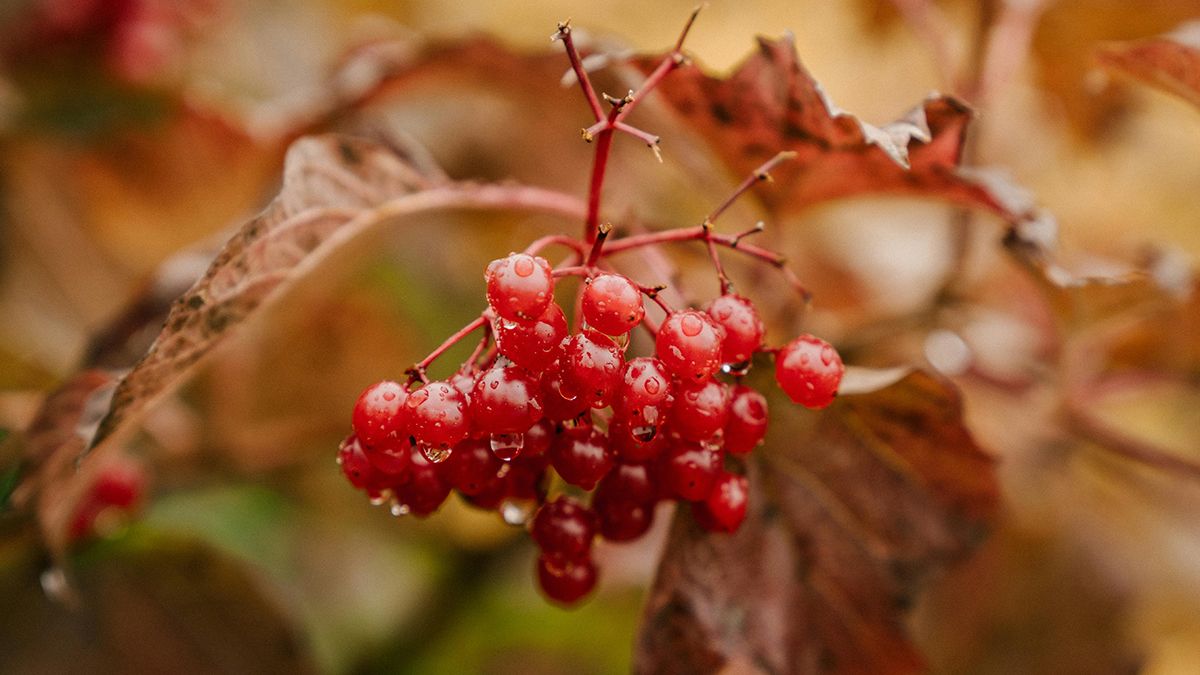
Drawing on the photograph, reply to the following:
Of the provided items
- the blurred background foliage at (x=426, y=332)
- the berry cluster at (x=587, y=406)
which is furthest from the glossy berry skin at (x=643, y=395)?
the blurred background foliage at (x=426, y=332)

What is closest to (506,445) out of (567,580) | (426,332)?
(567,580)

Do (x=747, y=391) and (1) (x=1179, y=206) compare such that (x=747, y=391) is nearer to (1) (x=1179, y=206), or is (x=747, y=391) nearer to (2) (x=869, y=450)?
(2) (x=869, y=450)

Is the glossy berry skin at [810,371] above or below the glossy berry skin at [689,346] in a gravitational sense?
below

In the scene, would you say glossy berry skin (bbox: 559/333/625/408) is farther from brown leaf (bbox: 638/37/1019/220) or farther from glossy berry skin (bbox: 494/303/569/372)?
brown leaf (bbox: 638/37/1019/220)

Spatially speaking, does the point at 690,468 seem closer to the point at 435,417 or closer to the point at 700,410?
the point at 700,410

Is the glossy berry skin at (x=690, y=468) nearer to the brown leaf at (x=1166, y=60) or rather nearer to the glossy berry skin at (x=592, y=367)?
the glossy berry skin at (x=592, y=367)

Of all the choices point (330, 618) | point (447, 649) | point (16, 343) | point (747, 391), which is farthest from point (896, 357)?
point (16, 343)

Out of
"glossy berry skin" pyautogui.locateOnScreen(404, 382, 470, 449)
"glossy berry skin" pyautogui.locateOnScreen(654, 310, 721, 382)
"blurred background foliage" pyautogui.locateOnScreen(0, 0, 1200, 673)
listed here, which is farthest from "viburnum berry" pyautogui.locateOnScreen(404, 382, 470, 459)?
"blurred background foliage" pyautogui.locateOnScreen(0, 0, 1200, 673)
